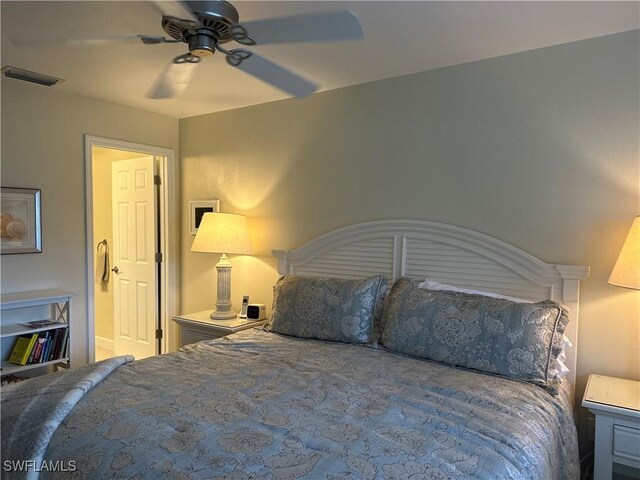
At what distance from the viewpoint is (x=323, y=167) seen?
326 centimetres

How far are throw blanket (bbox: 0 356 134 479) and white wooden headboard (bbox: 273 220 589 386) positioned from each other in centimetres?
170

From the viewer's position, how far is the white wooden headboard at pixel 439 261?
2.35 m

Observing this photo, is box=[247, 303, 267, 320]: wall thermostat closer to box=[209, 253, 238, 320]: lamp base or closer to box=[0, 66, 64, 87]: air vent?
box=[209, 253, 238, 320]: lamp base

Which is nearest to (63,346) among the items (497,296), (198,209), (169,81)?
(198,209)

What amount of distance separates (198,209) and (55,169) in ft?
3.81

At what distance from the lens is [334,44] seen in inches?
93.7

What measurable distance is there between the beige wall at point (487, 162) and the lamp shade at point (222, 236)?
23cm

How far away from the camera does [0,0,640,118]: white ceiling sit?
1988 mm

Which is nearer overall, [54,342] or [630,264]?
[630,264]

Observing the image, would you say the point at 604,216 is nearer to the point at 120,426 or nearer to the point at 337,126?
the point at 337,126

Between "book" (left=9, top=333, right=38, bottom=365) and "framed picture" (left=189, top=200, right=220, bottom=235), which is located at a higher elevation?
"framed picture" (left=189, top=200, right=220, bottom=235)

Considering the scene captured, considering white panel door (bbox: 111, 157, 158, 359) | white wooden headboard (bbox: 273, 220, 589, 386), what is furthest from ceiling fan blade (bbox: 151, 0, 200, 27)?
white panel door (bbox: 111, 157, 158, 359)

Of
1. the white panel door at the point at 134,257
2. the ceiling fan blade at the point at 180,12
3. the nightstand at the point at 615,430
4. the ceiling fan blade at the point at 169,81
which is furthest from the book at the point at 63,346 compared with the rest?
the nightstand at the point at 615,430

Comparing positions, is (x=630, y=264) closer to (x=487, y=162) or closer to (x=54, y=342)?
(x=487, y=162)
